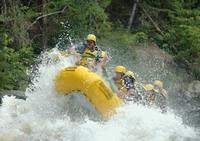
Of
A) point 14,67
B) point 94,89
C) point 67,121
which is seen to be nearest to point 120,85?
point 94,89

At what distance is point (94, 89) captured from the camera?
11.2 meters

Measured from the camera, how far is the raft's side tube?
11.2 metres

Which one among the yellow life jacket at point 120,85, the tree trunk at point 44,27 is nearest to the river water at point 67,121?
the yellow life jacket at point 120,85

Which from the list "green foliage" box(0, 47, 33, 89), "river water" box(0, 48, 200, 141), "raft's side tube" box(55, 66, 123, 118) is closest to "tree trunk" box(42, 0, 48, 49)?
"green foliage" box(0, 47, 33, 89)

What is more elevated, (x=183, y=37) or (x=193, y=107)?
(x=183, y=37)

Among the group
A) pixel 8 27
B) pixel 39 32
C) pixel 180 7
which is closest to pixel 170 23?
pixel 180 7

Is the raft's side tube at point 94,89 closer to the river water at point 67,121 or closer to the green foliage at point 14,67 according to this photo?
the river water at point 67,121

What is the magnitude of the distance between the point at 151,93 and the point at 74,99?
208 cm

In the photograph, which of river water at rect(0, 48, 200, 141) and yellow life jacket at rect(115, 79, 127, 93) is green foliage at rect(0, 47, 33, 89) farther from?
yellow life jacket at rect(115, 79, 127, 93)

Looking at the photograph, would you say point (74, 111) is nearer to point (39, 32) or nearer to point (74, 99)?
point (74, 99)

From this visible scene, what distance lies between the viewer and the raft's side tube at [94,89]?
36.8 ft

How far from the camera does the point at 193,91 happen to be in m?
17.8

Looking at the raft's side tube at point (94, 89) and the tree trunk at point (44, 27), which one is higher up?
the tree trunk at point (44, 27)

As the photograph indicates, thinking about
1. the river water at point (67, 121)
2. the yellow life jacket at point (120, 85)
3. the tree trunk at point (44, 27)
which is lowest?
the river water at point (67, 121)
